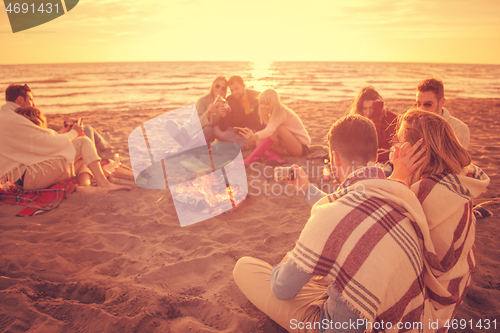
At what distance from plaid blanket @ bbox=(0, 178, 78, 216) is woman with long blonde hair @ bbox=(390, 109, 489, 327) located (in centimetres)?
401

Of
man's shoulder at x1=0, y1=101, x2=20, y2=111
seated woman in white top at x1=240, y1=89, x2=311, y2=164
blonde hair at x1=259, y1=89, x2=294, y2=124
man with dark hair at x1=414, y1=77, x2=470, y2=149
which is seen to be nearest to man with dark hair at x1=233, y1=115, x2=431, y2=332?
man with dark hair at x1=414, y1=77, x2=470, y2=149

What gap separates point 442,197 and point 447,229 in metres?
0.17

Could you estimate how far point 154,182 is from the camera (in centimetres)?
436

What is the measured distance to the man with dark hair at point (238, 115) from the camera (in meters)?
5.57

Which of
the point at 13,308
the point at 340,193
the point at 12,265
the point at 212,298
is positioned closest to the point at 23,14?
the point at 12,265

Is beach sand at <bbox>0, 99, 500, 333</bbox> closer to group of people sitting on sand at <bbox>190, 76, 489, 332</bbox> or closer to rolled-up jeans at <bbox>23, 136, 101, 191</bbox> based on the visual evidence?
rolled-up jeans at <bbox>23, 136, 101, 191</bbox>

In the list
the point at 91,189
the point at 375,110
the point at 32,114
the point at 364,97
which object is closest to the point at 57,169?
the point at 91,189

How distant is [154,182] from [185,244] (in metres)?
1.74

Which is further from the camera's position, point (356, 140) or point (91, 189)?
point (91, 189)

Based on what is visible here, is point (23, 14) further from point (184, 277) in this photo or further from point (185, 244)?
point (184, 277)

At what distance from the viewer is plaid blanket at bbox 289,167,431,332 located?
4.00 ft

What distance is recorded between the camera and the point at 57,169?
390cm

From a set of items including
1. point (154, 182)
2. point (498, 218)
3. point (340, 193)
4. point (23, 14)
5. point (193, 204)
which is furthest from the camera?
point (154, 182)

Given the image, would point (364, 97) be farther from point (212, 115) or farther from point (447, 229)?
point (212, 115)
